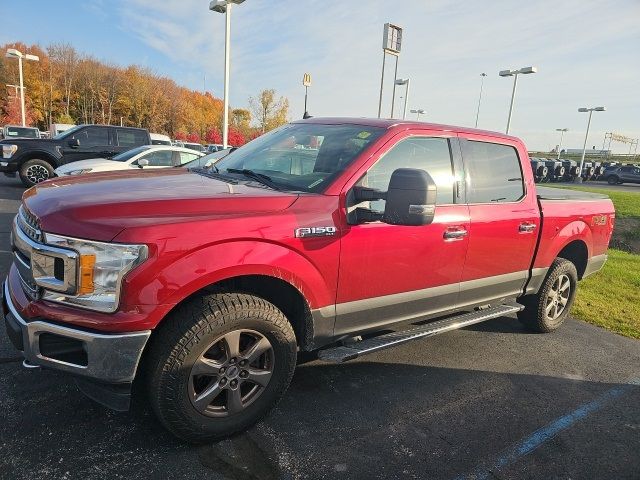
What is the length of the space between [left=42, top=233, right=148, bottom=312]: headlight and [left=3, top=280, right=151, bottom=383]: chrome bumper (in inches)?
6.1

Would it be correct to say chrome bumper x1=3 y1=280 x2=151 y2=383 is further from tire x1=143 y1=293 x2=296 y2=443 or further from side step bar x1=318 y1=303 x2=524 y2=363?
side step bar x1=318 y1=303 x2=524 y2=363

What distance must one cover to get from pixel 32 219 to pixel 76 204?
0.34 meters

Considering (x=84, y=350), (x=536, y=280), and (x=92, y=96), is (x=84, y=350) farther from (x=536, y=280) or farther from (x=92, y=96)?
(x=92, y=96)

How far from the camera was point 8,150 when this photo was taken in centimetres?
1133

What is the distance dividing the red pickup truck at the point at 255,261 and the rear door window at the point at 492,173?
18 mm

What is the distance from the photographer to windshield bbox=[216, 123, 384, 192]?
10.1ft

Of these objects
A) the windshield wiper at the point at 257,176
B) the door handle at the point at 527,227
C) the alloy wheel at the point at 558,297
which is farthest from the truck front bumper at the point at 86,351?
the alloy wheel at the point at 558,297

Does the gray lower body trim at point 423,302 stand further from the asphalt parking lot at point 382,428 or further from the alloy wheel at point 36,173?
the alloy wheel at point 36,173

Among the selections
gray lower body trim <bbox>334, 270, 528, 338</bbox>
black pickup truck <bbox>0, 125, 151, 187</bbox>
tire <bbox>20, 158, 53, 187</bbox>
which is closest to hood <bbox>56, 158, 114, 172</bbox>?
black pickup truck <bbox>0, 125, 151, 187</bbox>

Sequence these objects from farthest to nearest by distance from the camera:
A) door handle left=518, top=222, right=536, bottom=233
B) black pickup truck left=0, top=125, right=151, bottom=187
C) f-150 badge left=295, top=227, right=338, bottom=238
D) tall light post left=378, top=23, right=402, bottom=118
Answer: tall light post left=378, top=23, right=402, bottom=118 → black pickup truck left=0, top=125, right=151, bottom=187 → door handle left=518, top=222, right=536, bottom=233 → f-150 badge left=295, top=227, right=338, bottom=238

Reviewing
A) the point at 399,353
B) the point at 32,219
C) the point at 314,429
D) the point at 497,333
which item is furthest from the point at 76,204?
the point at 497,333

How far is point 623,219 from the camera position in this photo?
1291cm

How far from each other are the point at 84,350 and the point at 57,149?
457 inches

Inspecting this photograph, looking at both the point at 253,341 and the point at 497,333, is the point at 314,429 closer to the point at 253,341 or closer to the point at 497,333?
the point at 253,341
